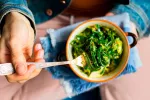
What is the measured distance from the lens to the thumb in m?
0.52

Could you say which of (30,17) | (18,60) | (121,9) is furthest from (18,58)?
(121,9)

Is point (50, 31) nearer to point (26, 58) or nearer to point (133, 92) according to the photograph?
point (26, 58)

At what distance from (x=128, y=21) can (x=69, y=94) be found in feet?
0.84

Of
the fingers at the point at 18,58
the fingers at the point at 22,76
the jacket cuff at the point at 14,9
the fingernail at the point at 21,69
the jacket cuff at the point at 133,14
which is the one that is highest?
the jacket cuff at the point at 14,9

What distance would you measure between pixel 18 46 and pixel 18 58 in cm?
4

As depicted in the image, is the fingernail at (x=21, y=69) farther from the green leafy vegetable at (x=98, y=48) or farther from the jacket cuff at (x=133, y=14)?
the jacket cuff at (x=133, y=14)

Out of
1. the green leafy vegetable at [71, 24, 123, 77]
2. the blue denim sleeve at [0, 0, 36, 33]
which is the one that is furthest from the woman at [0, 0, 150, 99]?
the green leafy vegetable at [71, 24, 123, 77]

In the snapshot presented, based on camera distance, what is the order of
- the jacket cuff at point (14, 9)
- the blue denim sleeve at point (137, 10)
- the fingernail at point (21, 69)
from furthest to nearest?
the blue denim sleeve at point (137, 10) → the jacket cuff at point (14, 9) → the fingernail at point (21, 69)

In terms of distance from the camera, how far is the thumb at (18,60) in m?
0.52

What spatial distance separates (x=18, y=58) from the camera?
1.77 feet

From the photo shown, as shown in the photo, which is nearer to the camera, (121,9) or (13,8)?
(13,8)

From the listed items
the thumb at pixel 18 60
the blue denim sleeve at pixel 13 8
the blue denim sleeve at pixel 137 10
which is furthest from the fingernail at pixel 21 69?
the blue denim sleeve at pixel 137 10

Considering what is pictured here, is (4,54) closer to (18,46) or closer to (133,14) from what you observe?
(18,46)

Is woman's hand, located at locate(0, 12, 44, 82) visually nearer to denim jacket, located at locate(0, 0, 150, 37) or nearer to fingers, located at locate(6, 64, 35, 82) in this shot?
fingers, located at locate(6, 64, 35, 82)
